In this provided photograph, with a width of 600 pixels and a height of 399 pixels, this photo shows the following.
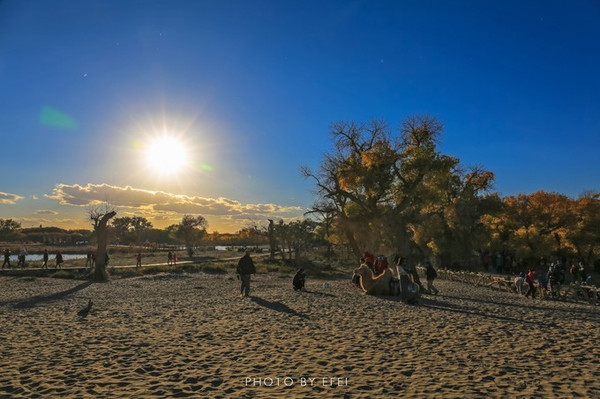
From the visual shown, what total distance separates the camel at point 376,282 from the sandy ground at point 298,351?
8.93 feet

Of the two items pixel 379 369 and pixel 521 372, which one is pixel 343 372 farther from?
pixel 521 372

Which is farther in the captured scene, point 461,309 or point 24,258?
point 24,258

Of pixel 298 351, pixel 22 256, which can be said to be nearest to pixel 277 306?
pixel 298 351

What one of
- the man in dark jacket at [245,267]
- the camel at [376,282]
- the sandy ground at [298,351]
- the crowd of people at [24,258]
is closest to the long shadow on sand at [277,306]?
the sandy ground at [298,351]

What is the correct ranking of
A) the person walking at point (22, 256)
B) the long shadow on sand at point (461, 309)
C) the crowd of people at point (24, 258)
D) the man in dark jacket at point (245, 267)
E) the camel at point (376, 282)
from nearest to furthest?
the long shadow on sand at point (461, 309) → the man in dark jacket at point (245, 267) → the camel at point (376, 282) → the crowd of people at point (24, 258) → the person walking at point (22, 256)

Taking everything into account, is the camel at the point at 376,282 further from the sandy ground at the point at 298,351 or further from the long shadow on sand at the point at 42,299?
the long shadow on sand at the point at 42,299

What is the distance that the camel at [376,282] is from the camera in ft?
59.2

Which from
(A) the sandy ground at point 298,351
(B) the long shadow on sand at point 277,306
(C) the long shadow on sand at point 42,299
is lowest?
(C) the long shadow on sand at point 42,299

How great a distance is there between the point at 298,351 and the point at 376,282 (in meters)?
10.3

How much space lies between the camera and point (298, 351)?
8.46m

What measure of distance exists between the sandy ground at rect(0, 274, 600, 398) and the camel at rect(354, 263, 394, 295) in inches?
107

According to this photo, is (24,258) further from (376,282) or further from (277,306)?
(376,282)

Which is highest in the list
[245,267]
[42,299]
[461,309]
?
[245,267]

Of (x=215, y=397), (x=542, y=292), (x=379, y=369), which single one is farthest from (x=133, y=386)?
(x=542, y=292)
